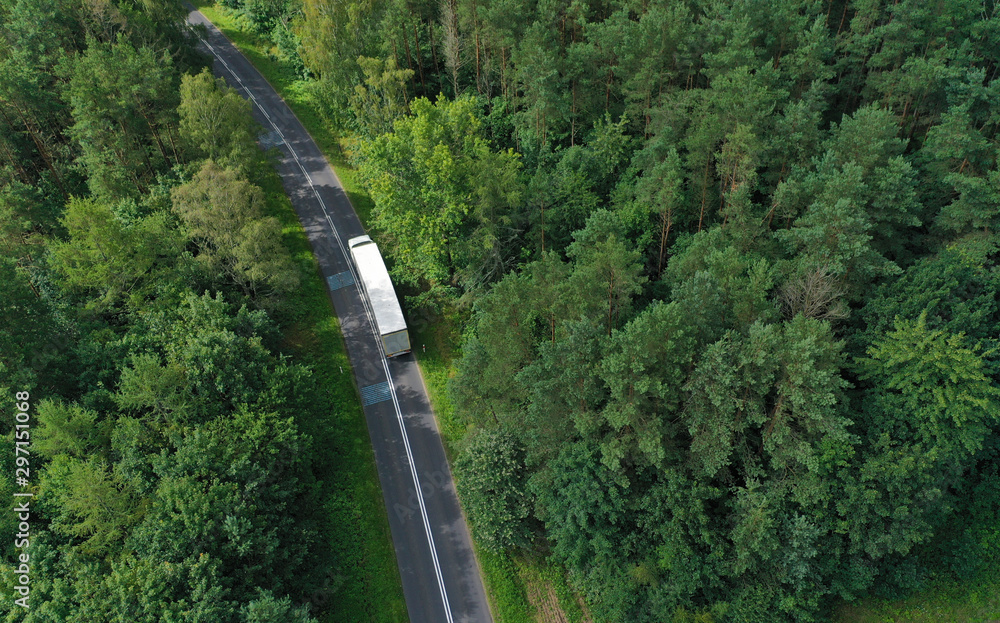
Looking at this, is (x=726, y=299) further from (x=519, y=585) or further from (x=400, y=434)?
(x=400, y=434)

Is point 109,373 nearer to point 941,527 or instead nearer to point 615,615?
point 615,615

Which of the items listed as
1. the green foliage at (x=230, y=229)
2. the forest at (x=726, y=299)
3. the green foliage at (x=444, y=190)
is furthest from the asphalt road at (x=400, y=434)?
the green foliage at (x=444, y=190)

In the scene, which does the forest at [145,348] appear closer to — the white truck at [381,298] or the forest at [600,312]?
the forest at [600,312]

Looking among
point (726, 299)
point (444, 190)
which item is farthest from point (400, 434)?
point (726, 299)

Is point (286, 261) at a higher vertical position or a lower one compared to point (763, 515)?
higher

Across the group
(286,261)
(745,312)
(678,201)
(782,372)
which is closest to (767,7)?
(678,201)

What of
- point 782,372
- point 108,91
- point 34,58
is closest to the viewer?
point 782,372
